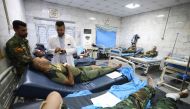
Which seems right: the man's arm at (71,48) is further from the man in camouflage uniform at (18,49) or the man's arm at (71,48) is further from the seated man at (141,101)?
the seated man at (141,101)

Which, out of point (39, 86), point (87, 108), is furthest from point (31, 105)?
point (87, 108)

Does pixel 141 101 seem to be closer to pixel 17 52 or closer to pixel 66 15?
pixel 17 52

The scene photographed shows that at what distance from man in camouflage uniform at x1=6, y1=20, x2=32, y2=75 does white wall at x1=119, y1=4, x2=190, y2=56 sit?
532 cm

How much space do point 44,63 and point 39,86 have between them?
456 millimetres

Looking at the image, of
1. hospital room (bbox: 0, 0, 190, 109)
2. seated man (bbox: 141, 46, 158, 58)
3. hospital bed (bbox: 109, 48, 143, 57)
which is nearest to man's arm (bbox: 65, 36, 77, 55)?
hospital room (bbox: 0, 0, 190, 109)

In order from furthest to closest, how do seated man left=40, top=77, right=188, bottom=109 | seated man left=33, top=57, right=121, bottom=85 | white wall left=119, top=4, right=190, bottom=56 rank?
white wall left=119, top=4, right=190, bottom=56 → seated man left=33, top=57, right=121, bottom=85 → seated man left=40, top=77, right=188, bottom=109

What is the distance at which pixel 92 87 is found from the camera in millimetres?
1904

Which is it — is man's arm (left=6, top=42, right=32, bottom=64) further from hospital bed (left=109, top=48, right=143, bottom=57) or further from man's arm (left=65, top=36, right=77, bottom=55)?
hospital bed (left=109, top=48, right=143, bottom=57)

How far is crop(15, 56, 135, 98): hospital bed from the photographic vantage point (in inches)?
50.5

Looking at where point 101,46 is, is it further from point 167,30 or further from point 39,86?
point 39,86

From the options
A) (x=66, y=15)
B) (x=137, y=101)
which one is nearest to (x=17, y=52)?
(x=137, y=101)

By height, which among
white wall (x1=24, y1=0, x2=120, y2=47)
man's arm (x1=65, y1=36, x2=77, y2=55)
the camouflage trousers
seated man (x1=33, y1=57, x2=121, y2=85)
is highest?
white wall (x1=24, y1=0, x2=120, y2=47)

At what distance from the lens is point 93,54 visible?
6039mm

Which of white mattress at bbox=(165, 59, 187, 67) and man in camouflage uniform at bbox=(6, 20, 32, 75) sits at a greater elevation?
man in camouflage uniform at bbox=(6, 20, 32, 75)
